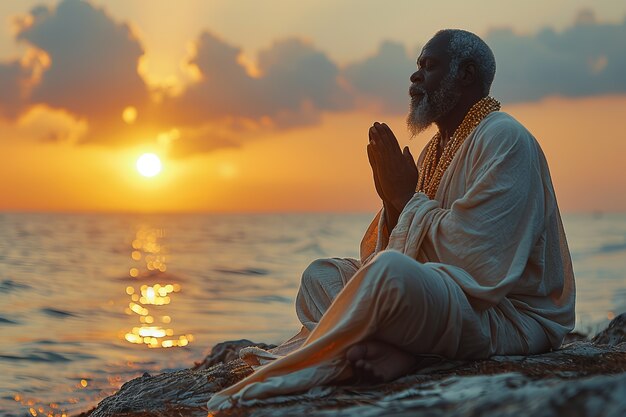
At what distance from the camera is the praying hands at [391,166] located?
16.7ft

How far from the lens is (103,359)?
11953 millimetres

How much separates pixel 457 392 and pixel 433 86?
2.23 m

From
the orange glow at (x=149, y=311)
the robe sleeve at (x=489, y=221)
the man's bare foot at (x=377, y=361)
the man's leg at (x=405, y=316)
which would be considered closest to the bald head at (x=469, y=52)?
the robe sleeve at (x=489, y=221)

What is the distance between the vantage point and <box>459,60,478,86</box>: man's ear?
520 cm

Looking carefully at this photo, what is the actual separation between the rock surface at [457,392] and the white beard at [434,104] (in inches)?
56.4

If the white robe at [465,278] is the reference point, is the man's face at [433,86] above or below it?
above

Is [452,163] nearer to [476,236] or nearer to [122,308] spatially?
[476,236]

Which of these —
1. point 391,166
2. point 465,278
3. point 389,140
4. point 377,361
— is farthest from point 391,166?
point 377,361

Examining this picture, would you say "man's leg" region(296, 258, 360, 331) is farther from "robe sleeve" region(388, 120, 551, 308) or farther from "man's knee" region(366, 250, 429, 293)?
"man's knee" region(366, 250, 429, 293)

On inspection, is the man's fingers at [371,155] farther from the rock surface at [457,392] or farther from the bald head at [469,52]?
the rock surface at [457,392]

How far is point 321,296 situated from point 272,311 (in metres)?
13.1

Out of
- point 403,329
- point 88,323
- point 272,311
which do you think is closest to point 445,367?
point 403,329

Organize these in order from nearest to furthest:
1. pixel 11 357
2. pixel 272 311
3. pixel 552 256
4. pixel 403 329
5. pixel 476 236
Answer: pixel 403 329 → pixel 476 236 → pixel 552 256 → pixel 11 357 → pixel 272 311

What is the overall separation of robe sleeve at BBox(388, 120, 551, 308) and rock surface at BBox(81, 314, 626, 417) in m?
0.45
